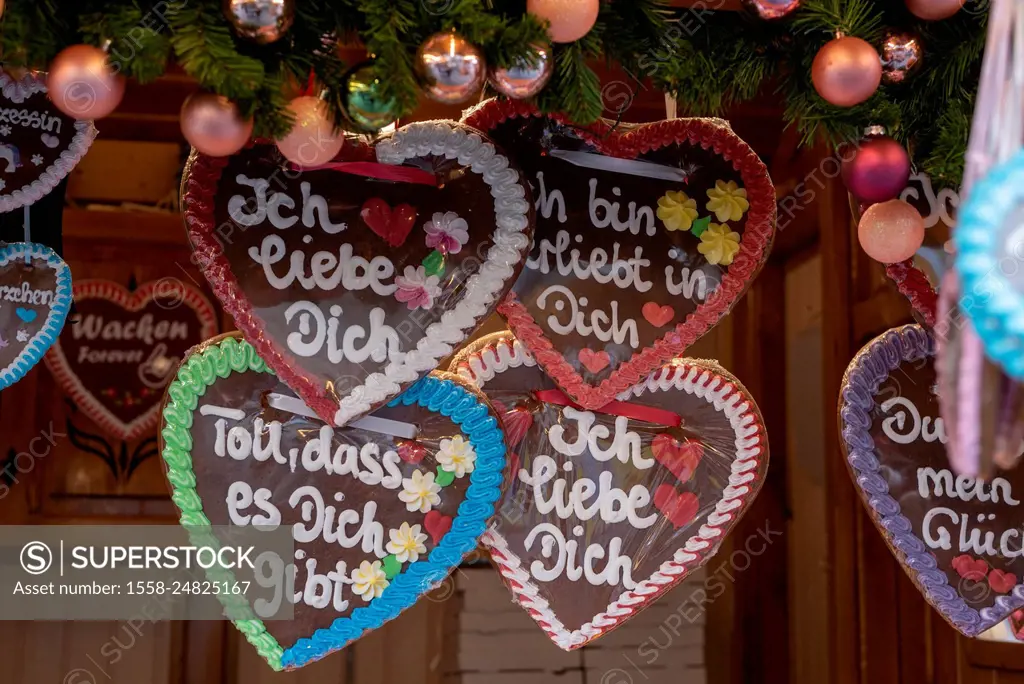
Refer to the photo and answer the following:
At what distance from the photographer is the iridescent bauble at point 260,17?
0.91 m

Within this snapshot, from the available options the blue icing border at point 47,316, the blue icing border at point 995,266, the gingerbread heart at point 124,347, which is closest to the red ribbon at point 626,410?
the blue icing border at point 47,316

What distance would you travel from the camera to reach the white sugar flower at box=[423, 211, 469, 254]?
3.95 feet

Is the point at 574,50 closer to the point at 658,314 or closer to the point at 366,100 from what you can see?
the point at 366,100

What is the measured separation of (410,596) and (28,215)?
79cm

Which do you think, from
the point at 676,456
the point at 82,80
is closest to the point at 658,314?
the point at 676,456

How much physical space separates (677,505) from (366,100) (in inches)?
28.1

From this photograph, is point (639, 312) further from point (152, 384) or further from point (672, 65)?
point (152, 384)

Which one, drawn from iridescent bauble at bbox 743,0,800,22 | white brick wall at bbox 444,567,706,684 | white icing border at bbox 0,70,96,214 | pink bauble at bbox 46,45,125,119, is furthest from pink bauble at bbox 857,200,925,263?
white brick wall at bbox 444,567,706,684

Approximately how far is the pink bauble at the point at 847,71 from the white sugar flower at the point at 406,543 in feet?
2.34

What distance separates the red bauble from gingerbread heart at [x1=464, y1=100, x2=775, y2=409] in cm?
21

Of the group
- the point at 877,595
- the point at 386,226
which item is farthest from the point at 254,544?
the point at 877,595

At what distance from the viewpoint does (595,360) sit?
4.24 ft

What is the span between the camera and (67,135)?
52.4 inches

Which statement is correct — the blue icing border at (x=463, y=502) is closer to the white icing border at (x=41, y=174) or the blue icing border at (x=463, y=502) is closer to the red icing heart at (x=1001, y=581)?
the white icing border at (x=41, y=174)
